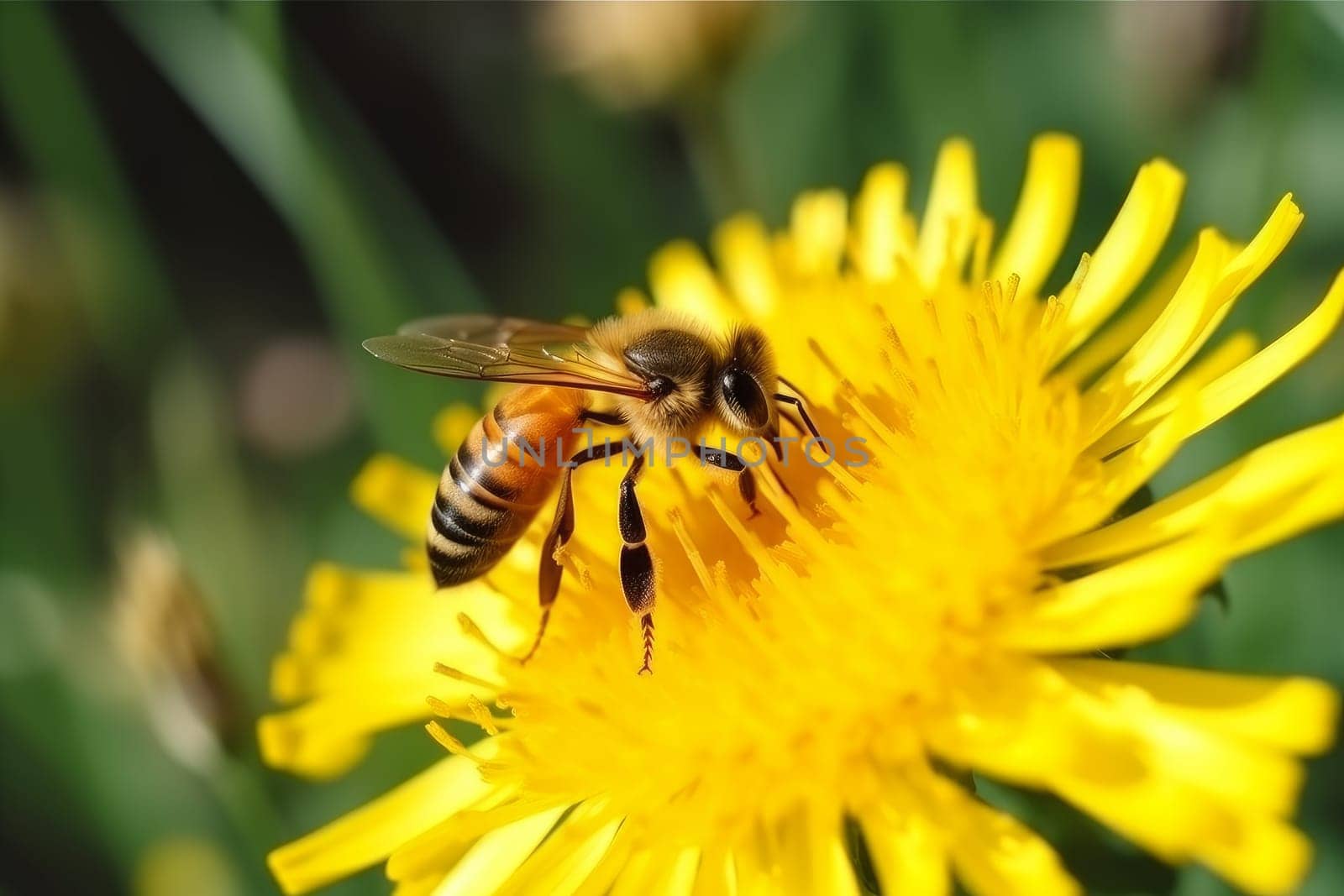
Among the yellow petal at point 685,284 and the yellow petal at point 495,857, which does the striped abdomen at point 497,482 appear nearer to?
the yellow petal at point 495,857

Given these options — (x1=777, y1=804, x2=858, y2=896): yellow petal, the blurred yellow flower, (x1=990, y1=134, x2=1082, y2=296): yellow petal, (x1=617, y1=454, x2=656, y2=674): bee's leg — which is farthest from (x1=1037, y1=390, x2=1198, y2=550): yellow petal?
the blurred yellow flower

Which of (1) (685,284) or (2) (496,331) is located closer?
(2) (496,331)

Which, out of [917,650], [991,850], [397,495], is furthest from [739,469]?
[397,495]

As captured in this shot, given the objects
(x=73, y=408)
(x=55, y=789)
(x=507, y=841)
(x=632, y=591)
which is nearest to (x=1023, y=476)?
(x=632, y=591)

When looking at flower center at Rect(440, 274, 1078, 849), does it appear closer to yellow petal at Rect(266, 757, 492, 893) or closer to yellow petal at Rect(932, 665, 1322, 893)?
yellow petal at Rect(932, 665, 1322, 893)

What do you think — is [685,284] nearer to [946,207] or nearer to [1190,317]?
[946,207]
